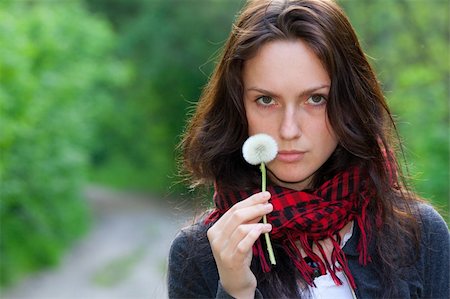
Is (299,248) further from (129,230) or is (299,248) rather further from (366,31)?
(129,230)

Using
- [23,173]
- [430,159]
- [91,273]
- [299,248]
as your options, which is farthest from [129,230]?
[299,248]

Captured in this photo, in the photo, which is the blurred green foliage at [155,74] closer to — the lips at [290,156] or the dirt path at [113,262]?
the dirt path at [113,262]

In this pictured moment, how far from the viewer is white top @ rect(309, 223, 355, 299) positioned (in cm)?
230

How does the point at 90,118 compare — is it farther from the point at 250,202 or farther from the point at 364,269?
the point at 250,202

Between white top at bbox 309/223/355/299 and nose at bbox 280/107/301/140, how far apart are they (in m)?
0.40

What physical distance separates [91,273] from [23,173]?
2.04 meters

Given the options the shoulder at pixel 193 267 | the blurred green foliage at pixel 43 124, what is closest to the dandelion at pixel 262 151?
the shoulder at pixel 193 267

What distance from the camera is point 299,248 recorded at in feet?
7.72

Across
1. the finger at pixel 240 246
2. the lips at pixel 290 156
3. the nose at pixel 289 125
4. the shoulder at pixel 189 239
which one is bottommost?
the finger at pixel 240 246

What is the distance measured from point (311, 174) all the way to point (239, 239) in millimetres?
364

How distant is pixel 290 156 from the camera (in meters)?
2.25

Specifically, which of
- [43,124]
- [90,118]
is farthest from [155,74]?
[43,124]

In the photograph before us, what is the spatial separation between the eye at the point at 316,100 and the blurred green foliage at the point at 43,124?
20.4 feet

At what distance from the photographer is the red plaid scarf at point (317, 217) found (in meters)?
2.27
